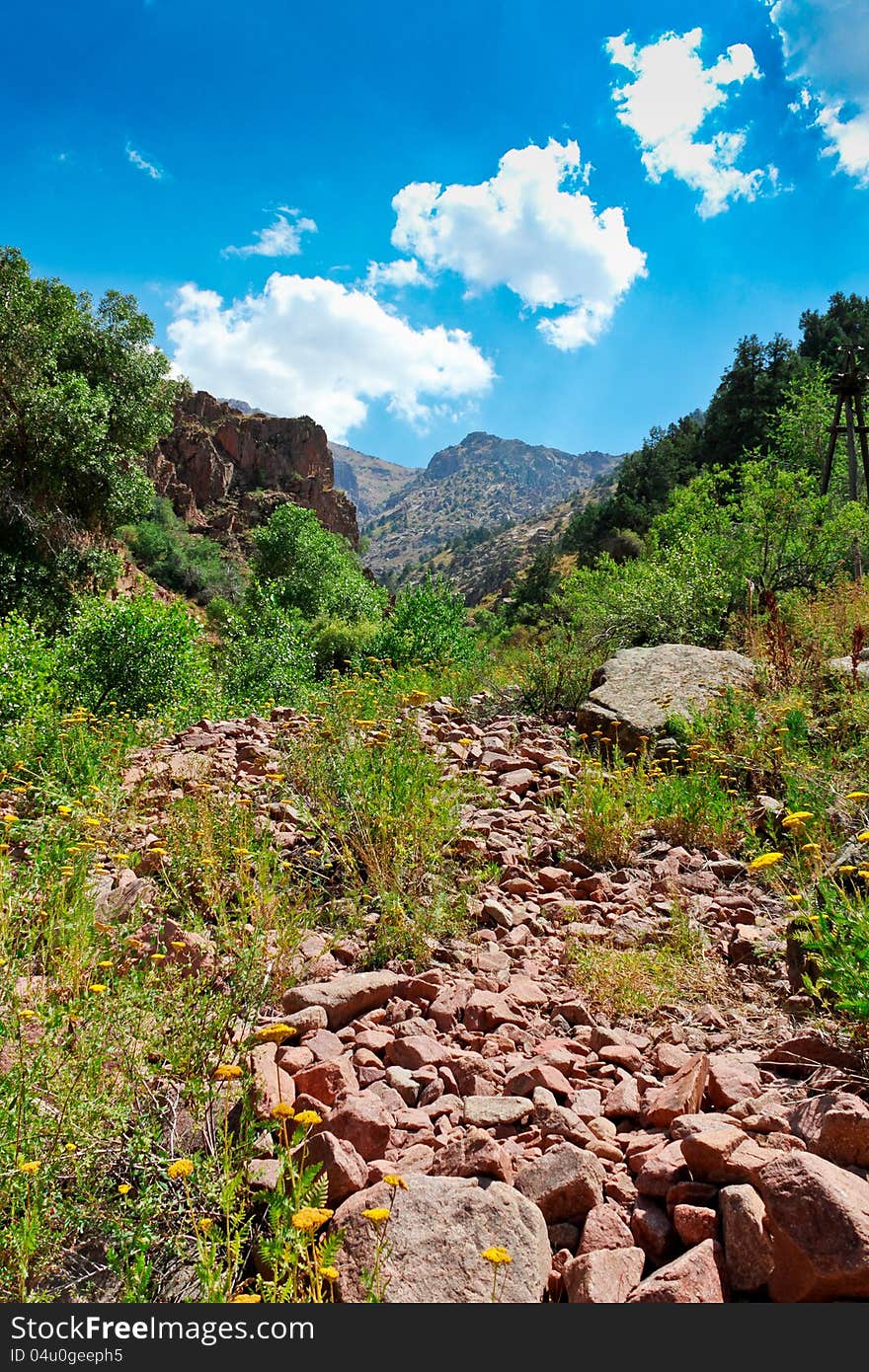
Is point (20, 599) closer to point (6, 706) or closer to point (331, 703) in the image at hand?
point (6, 706)

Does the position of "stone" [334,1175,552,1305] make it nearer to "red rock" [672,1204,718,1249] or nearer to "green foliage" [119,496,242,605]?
"red rock" [672,1204,718,1249]

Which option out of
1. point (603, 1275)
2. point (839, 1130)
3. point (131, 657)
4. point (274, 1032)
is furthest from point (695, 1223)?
point (131, 657)

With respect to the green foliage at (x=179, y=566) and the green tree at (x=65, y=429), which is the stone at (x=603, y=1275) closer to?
the green tree at (x=65, y=429)

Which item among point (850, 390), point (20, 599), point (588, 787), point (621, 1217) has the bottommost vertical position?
point (621, 1217)

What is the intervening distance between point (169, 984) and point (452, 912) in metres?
1.27

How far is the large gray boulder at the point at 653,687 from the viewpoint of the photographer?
550 centimetres

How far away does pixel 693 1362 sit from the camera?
1291 millimetres

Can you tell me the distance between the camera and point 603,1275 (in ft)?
4.77

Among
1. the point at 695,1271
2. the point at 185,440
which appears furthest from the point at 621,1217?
the point at 185,440

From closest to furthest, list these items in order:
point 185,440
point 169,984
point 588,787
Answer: point 169,984, point 588,787, point 185,440

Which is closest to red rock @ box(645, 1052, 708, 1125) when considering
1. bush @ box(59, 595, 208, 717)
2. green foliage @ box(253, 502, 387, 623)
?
bush @ box(59, 595, 208, 717)

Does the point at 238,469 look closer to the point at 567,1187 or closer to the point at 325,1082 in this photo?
the point at 325,1082

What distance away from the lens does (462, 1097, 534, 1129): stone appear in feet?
6.50

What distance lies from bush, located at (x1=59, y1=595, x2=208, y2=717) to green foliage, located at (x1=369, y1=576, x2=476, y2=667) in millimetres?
3462
